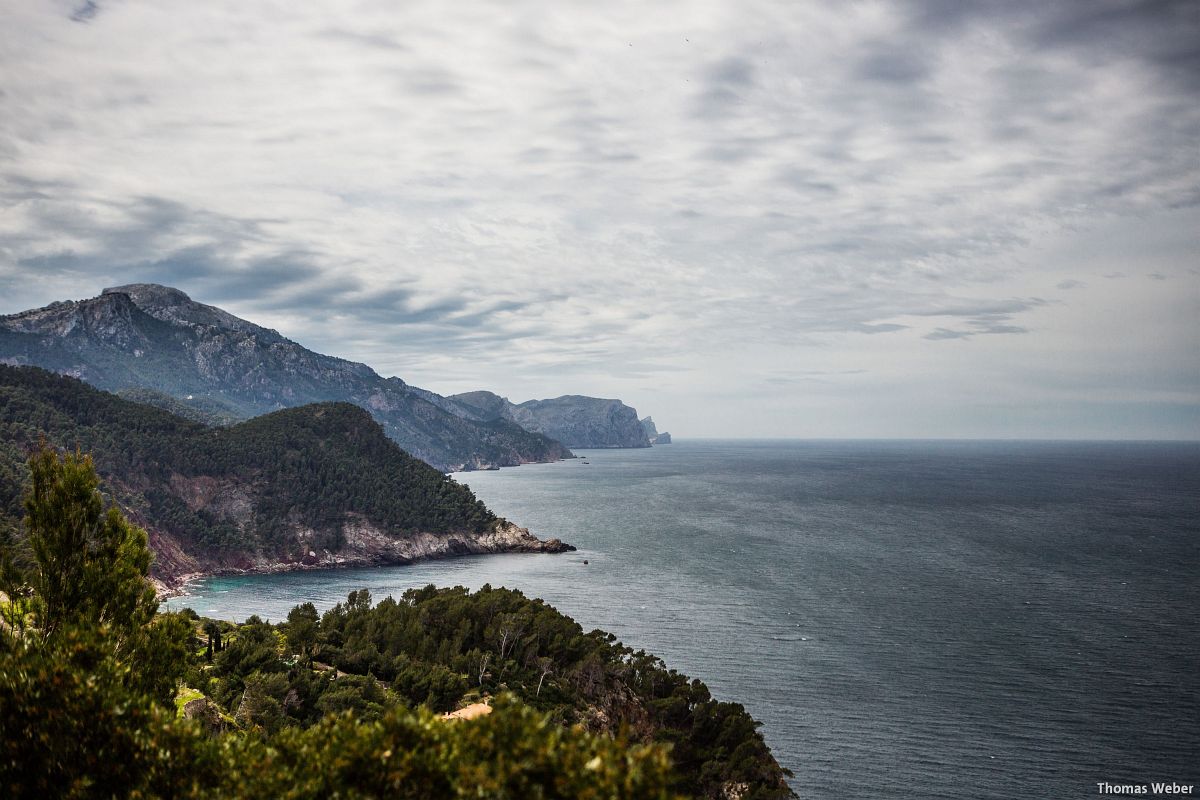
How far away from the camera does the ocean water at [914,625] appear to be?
162 feet

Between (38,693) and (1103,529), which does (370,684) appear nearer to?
(38,693)

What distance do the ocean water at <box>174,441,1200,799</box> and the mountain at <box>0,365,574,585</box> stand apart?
11975 millimetres

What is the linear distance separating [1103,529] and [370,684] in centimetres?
15246

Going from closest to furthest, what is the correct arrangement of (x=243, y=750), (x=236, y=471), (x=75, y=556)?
1. (x=243, y=750)
2. (x=75, y=556)
3. (x=236, y=471)

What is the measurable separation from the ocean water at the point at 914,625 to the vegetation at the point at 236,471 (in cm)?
1853

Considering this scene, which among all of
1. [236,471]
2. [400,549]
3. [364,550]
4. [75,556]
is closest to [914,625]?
[75,556]

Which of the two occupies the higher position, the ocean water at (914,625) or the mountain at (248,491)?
the mountain at (248,491)

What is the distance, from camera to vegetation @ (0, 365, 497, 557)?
140 m

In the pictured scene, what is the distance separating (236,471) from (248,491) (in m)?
7.74

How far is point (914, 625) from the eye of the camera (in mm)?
78875

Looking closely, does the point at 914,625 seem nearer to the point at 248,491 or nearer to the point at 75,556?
the point at 75,556

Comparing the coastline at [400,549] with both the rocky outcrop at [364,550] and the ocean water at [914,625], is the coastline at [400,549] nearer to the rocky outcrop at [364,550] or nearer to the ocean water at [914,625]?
the rocky outcrop at [364,550]

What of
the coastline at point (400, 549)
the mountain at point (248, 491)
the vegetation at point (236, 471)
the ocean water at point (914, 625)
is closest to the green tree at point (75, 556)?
the ocean water at point (914, 625)

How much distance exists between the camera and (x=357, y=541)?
495ft
